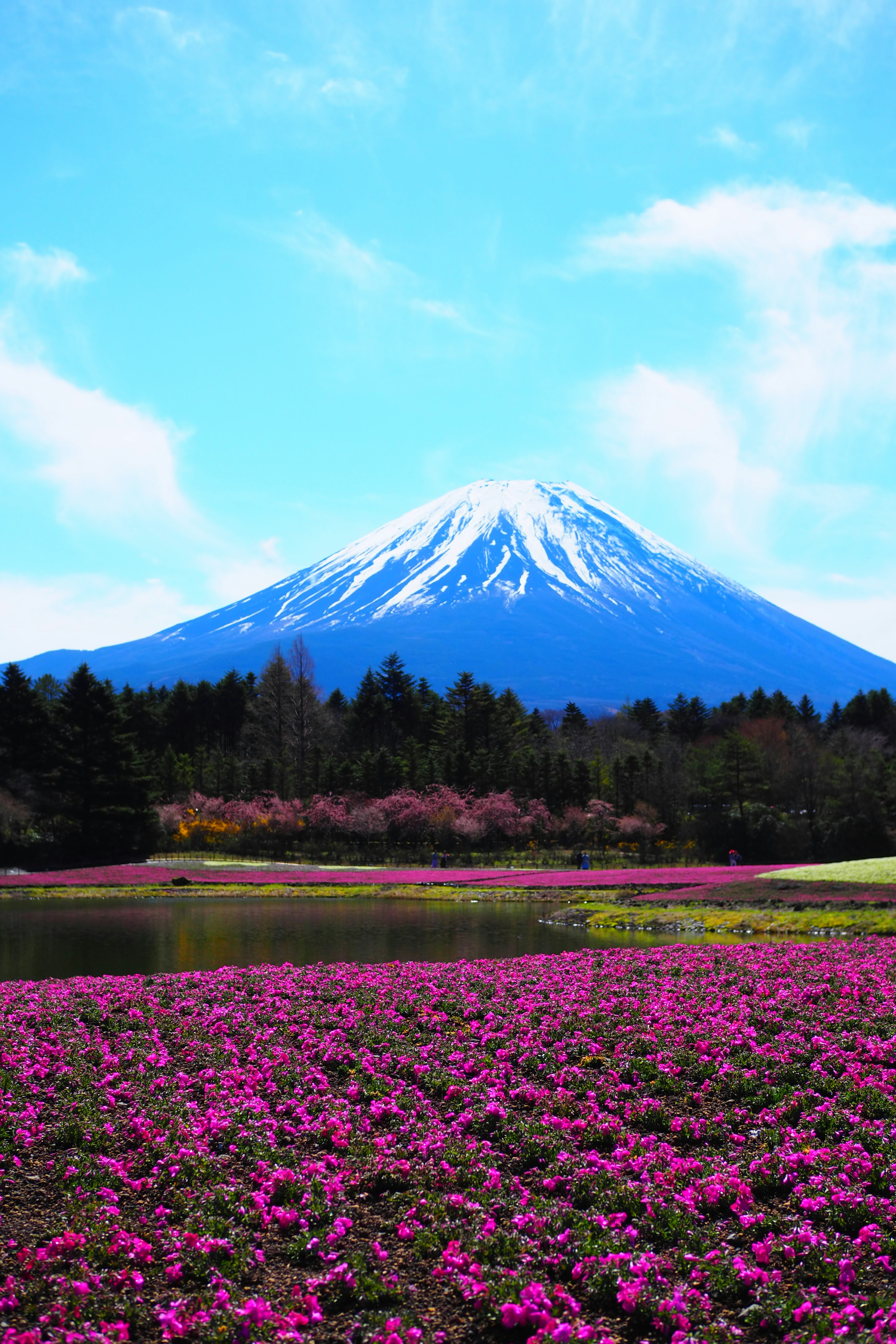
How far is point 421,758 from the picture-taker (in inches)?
2618

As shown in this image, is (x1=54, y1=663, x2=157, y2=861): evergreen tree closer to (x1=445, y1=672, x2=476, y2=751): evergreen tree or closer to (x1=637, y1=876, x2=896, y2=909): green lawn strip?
(x1=445, y1=672, x2=476, y2=751): evergreen tree

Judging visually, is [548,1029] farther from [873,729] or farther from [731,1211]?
[873,729]

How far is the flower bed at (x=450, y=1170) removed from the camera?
4898 mm

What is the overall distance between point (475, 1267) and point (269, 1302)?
1206mm

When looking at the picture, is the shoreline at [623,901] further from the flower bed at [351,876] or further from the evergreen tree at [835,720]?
the evergreen tree at [835,720]

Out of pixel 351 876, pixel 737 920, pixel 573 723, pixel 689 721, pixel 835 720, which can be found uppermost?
pixel 573 723

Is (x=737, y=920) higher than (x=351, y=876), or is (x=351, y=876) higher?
(x=737, y=920)

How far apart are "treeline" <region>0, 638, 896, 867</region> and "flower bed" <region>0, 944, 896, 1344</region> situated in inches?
1472

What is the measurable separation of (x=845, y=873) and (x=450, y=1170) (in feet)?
87.9

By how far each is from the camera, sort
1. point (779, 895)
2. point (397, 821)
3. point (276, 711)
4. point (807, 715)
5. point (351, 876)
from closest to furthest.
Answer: point (779, 895) → point (351, 876) → point (397, 821) → point (276, 711) → point (807, 715)

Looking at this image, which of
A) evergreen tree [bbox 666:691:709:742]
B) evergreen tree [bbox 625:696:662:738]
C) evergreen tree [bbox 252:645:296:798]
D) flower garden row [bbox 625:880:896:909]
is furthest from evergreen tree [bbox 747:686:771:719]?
flower garden row [bbox 625:880:896:909]

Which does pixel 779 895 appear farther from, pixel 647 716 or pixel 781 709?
pixel 647 716

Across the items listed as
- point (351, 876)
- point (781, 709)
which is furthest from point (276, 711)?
point (781, 709)

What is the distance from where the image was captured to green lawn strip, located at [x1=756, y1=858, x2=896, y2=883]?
28.2m
